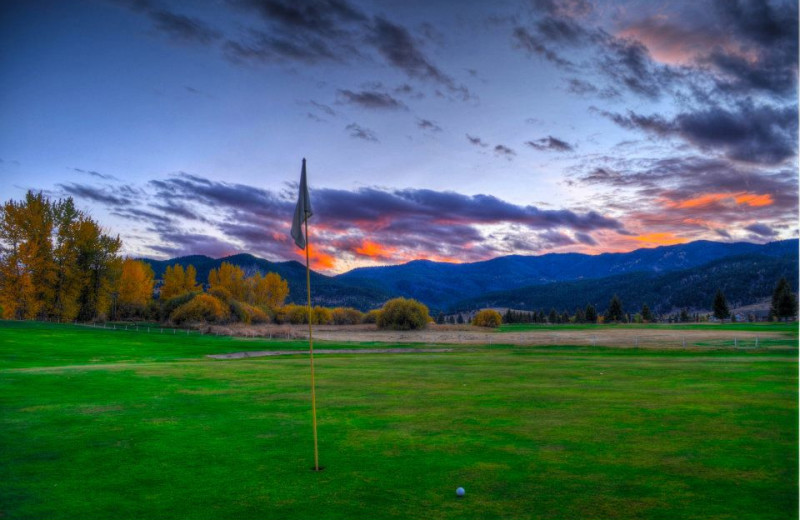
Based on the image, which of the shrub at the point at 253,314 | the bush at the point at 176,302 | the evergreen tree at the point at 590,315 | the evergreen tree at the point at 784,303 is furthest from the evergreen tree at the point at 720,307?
the bush at the point at 176,302

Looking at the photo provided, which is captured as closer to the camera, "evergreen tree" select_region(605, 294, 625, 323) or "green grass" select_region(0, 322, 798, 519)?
"green grass" select_region(0, 322, 798, 519)

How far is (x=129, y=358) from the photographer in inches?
1756

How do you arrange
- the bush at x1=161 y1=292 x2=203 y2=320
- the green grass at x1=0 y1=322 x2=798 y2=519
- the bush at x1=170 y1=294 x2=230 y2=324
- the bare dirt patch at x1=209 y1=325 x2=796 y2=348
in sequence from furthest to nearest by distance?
the bush at x1=161 y1=292 x2=203 y2=320, the bush at x1=170 y1=294 x2=230 y2=324, the bare dirt patch at x1=209 y1=325 x2=796 y2=348, the green grass at x1=0 y1=322 x2=798 y2=519

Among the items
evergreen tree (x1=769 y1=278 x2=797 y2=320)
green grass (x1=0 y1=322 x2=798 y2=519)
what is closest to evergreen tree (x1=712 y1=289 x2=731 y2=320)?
evergreen tree (x1=769 y1=278 x2=797 y2=320)

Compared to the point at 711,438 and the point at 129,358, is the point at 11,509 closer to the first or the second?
the point at 711,438

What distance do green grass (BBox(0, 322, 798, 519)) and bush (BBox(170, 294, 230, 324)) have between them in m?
78.9

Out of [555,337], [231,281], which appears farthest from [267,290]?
[555,337]

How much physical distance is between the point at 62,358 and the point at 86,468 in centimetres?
3723

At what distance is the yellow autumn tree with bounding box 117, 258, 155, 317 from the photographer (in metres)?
Result: 108

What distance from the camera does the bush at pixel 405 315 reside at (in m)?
111

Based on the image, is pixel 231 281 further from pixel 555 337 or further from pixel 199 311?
pixel 555 337

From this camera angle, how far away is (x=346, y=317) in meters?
136

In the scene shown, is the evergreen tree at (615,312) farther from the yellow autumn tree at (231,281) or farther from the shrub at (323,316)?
the yellow autumn tree at (231,281)

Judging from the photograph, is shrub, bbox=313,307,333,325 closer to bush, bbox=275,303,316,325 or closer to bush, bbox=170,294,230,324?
bush, bbox=275,303,316,325
